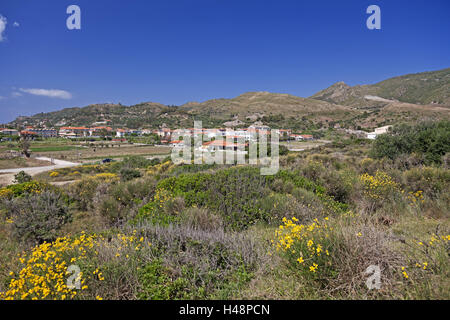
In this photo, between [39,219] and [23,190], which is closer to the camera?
[39,219]

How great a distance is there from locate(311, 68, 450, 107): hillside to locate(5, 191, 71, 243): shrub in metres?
112

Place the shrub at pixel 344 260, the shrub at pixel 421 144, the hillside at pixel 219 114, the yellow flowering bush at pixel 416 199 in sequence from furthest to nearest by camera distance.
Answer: the hillside at pixel 219 114 → the shrub at pixel 421 144 → the yellow flowering bush at pixel 416 199 → the shrub at pixel 344 260

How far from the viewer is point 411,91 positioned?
11300cm

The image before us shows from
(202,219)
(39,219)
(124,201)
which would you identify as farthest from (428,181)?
(39,219)

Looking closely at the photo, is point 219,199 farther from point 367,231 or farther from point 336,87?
point 336,87

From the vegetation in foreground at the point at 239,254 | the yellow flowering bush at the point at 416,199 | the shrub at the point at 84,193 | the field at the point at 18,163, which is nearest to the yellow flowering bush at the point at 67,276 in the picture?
the vegetation in foreground at the point at 239,254

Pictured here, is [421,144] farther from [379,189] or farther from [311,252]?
[311,252]

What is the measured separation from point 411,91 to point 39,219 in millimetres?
156039

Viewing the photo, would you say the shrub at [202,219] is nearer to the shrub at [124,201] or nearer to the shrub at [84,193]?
the shrub at [124,201]

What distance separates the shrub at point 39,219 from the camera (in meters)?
4.95

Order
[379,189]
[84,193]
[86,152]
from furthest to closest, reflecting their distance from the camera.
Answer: [86,152] < [84,193] < [379,189]

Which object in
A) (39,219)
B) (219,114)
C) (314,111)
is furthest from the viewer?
(219,114)

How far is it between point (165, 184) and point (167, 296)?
4823mm

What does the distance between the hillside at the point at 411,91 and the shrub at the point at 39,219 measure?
11171 cm
